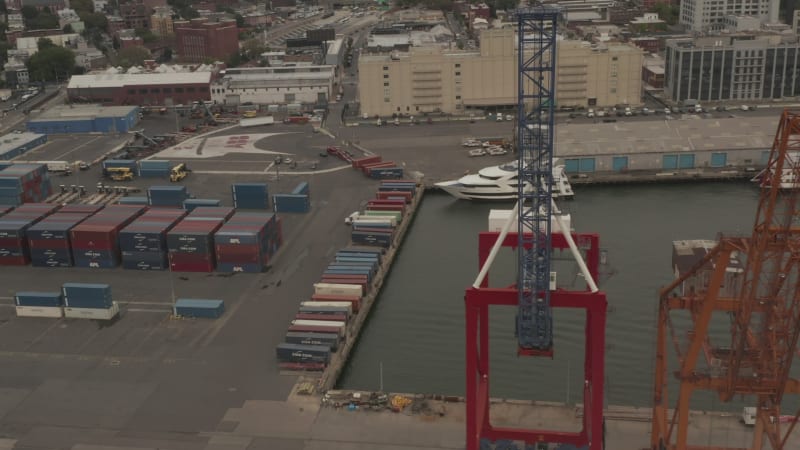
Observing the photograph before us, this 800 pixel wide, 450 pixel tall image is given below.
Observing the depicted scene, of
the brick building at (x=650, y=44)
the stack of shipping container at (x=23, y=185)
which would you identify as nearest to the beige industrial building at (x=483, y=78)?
the brick building at (x=650, y=44)

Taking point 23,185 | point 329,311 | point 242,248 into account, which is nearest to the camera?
point 329,311

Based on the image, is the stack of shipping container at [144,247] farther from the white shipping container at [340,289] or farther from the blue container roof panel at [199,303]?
the white shipping container at [340,289]

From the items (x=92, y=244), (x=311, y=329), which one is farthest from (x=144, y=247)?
(x=311, y=329)

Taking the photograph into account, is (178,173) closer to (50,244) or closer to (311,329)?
(50,244)

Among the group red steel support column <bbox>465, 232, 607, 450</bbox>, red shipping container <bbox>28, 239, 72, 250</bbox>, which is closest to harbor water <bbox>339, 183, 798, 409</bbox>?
red steel support column <bbox>465, 232, 607, 450</bbox>

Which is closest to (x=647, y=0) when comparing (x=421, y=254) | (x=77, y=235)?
(x=421, y=254)

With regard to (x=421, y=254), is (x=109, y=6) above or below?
above

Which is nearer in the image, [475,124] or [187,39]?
[475,124]

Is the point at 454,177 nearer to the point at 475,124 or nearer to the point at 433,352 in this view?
the point at 475,124
